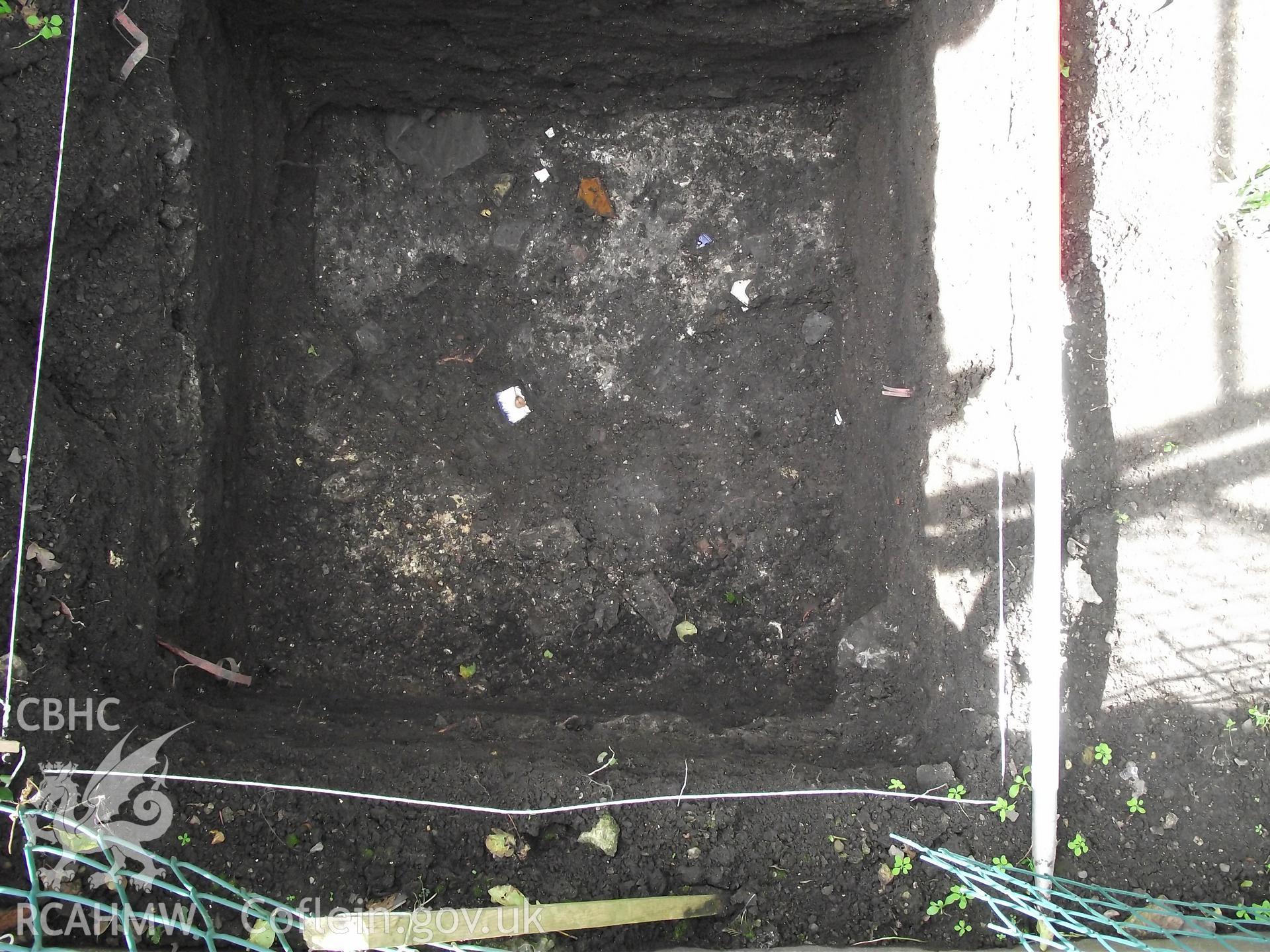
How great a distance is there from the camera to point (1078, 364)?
264cm

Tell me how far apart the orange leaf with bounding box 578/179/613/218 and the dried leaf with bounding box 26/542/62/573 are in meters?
2.25

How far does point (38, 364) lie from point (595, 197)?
2.04 meters

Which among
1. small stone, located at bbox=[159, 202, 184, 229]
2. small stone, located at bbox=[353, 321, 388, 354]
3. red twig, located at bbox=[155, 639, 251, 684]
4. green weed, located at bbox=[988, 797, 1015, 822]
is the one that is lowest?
green weed, located at bbox=[988, 797, 1015, 822]

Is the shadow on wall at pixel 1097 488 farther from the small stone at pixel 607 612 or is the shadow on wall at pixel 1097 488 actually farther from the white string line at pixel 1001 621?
the small stone at pixel 607 612

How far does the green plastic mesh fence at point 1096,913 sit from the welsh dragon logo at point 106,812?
7.13 feet

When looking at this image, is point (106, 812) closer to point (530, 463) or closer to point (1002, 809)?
point (530, 463)

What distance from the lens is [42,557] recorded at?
234 cm

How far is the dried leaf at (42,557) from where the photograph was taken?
91.6 inches

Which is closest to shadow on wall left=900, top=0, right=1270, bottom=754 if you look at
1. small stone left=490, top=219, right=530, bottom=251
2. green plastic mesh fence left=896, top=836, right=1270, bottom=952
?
green plastic mesh fence left=896, top=836, right=1270, bottom=952

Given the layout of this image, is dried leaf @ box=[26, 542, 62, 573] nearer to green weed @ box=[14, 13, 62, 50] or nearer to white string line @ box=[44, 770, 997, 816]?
white string line @ box=[44, 770, 997, 816]

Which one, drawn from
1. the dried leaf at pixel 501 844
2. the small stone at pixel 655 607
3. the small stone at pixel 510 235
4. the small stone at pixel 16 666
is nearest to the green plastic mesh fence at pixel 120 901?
the small stone at pixel 16 666

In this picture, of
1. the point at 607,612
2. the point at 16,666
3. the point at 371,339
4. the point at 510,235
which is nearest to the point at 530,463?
the point at 607,612

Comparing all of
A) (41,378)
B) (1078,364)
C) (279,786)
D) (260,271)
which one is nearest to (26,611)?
(41,378)

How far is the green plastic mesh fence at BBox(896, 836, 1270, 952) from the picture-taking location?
2314 millimetres
